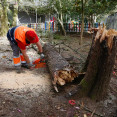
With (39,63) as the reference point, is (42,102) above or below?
below

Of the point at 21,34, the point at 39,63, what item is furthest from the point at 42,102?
the point at 39,63

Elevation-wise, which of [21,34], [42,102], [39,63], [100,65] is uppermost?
[21,34]

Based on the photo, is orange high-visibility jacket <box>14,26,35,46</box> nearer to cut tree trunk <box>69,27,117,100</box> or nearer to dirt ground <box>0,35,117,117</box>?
dirt ground <box>0,35,117,117</box>

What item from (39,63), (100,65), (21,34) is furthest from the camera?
(39,63)

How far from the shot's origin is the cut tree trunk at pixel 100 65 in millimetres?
2041

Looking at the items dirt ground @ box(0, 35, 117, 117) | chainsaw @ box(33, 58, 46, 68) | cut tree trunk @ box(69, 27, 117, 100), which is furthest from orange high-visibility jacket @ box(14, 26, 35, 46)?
cut tree trunk @ box(69, 27, 117, 100)

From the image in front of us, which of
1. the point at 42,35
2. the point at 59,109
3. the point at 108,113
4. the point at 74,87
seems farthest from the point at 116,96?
the point at 42,35

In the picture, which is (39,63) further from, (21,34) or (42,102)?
(42,102)

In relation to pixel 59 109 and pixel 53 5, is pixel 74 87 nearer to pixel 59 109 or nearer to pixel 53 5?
pixel 59 109

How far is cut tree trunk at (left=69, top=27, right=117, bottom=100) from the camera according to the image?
2.04m

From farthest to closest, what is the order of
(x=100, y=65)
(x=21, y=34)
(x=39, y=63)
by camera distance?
(x=39, y=63) → (x=21, y=34) → (x=100, y=65)

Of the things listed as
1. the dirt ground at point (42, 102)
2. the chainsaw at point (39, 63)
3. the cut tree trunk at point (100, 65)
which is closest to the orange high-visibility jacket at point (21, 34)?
the dirt ground at point (42, 102)

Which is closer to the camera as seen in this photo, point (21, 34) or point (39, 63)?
point (21, 34)

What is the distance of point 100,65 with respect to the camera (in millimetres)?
2250
